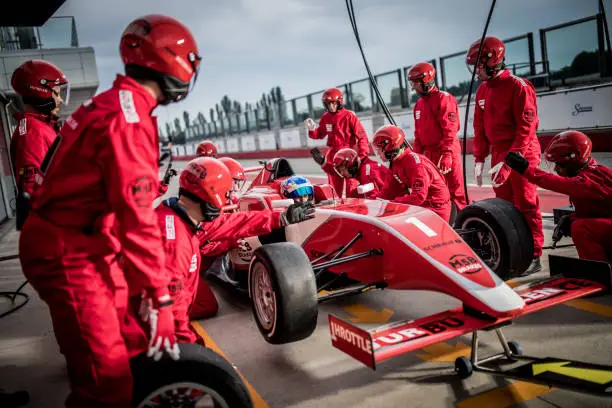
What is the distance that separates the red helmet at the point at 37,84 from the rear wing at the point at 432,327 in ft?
9.15

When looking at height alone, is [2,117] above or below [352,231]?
above

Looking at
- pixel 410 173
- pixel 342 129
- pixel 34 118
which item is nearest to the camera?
pixel 34 118

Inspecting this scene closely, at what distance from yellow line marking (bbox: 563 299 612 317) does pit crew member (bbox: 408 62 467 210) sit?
2349 millimetres

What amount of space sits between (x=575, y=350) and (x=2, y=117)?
13230 mm

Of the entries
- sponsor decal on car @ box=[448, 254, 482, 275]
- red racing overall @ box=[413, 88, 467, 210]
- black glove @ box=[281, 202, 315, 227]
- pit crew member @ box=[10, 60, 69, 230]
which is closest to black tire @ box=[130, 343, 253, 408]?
black glove @ box=[281, 202, 315, 227]

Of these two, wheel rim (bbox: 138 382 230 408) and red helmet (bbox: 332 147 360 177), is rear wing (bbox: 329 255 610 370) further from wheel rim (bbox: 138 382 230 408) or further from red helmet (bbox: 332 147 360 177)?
red helmet (bbox: 332 147 360 177)

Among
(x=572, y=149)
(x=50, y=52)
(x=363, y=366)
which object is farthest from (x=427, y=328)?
(x=50, y=52)

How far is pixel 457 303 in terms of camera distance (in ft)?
13.9

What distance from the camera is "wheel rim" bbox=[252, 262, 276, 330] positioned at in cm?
342

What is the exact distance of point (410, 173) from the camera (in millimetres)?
4582

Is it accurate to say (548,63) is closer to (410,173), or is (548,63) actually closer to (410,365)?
(410,173)

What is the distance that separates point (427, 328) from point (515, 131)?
119 inches

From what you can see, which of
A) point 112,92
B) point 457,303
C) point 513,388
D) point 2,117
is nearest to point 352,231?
point 457,303

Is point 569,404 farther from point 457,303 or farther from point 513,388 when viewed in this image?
point 457,303
